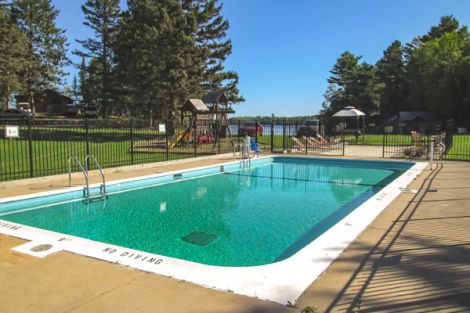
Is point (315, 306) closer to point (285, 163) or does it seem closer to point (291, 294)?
point (291, 294)

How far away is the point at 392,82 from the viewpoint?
62.4m

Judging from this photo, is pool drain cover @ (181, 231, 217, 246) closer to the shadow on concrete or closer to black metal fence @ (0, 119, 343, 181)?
the shadow on concrete

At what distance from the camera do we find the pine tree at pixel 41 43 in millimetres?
43344

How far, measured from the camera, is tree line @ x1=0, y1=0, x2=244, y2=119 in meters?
25.9

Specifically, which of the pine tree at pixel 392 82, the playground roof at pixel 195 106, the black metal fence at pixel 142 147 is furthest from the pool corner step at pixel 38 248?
the pine tree at pixel 392 82

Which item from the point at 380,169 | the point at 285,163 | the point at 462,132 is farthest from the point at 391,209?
the point at 462,132

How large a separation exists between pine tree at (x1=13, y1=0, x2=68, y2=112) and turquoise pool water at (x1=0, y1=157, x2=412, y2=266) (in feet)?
128

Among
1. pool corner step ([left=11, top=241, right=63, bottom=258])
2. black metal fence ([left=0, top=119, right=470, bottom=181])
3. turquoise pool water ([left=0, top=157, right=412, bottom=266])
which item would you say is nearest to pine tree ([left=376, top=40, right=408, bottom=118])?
black metal fence ([left=0, top=119, right=470, bottom=181])

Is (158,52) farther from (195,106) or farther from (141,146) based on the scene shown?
(141,146)

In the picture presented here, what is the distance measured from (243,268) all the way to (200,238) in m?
2.46

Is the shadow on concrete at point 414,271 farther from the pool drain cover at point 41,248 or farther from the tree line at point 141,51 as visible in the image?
the tree line at point 141,51

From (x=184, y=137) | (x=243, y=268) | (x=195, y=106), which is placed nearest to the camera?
(x=243, y=268)

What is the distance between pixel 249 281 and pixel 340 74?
68832mm

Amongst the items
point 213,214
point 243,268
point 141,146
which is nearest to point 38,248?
point 243,268
